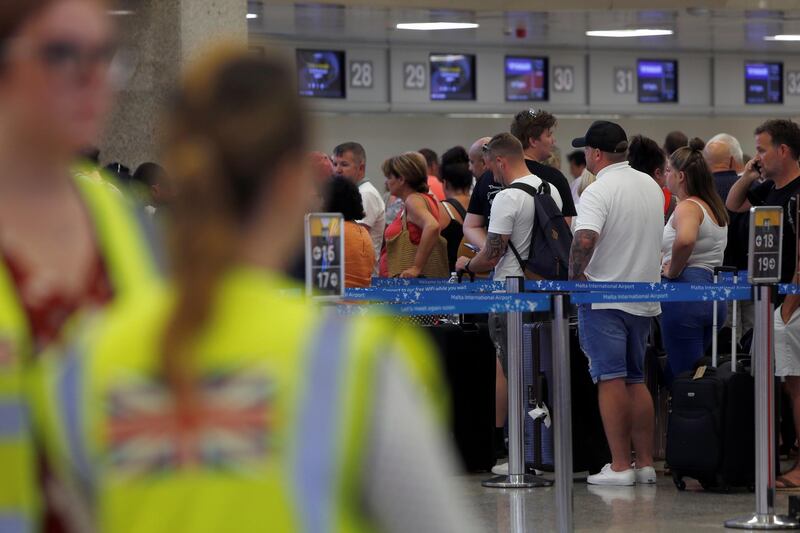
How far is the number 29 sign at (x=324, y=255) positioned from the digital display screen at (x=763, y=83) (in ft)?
45.4

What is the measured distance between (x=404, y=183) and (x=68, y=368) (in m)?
7.45

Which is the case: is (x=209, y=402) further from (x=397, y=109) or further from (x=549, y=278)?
(x=397, y=109)

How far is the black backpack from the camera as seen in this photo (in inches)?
287

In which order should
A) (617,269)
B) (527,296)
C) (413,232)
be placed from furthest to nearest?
(413,232), (617,269), (527,296)

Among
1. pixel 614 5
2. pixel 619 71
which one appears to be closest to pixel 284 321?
pixel 614 5

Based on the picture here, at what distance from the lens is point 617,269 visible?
23.4 feet

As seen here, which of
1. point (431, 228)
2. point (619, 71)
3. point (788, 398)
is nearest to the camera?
point (788, 398)

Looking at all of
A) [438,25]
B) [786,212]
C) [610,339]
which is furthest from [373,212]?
[438,25]

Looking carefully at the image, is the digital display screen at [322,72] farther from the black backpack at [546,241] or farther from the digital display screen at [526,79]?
the black backpack at [546,241]

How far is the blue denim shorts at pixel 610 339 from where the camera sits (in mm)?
7035

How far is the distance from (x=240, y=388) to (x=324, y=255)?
3.45 metres

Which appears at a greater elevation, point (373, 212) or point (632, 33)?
point (632, 33)

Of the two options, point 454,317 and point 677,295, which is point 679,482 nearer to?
point 677,295

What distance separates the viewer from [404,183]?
880 cm
